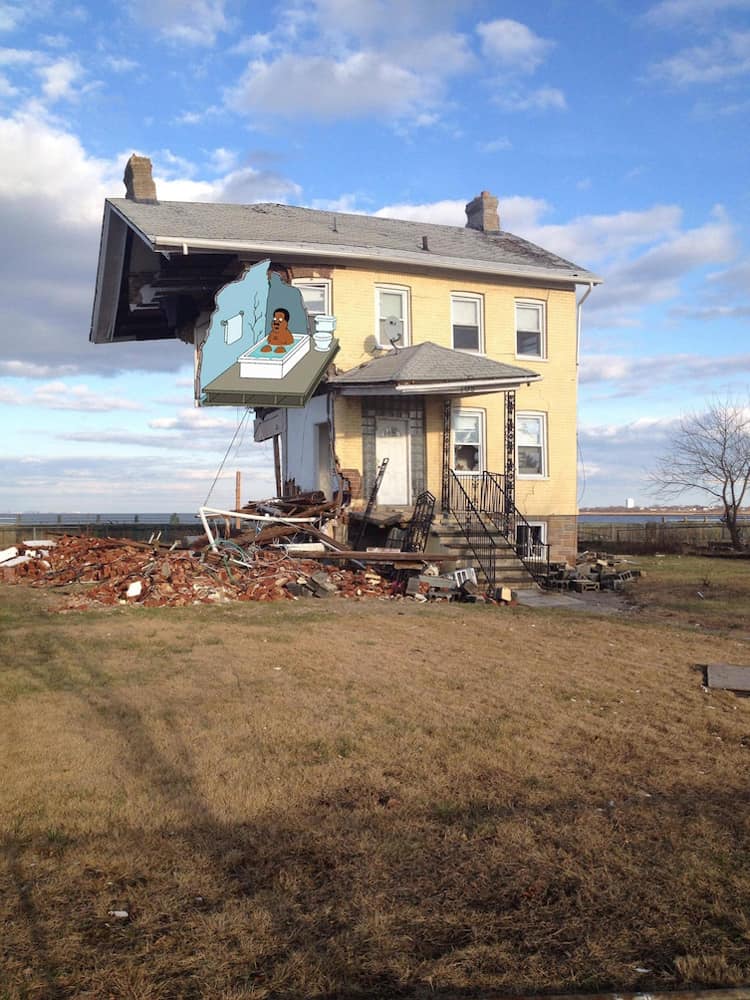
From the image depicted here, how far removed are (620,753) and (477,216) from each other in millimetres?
22314

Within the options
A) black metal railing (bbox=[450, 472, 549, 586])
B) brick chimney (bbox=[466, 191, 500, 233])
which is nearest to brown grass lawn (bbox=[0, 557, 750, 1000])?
black metal railing (bbox=[450, 472, 549, 586])

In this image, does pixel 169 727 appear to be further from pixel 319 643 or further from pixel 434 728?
pixel 319 643

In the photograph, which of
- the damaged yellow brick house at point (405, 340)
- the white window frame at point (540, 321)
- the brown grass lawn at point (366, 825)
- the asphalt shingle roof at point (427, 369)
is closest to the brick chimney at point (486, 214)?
the damaged yellow brick house at point (405, 340)

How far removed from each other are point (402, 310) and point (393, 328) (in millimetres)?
586

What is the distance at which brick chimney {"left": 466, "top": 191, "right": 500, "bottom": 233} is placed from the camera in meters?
25.6

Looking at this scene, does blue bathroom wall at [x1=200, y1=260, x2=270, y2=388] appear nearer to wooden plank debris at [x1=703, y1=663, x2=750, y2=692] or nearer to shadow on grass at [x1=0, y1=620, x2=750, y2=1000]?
wooden plank debris at [x1=703, y1=663, x2=750, y2=692]

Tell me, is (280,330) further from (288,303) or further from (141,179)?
(141,179)

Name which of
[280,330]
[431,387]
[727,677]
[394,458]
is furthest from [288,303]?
[727,677]

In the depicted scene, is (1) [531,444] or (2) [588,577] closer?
(2) [588,577]

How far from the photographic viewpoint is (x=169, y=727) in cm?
670

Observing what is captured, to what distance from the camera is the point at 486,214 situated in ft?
84.2

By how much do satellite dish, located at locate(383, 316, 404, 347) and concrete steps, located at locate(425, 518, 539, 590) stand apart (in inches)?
190

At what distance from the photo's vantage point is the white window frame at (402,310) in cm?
2030

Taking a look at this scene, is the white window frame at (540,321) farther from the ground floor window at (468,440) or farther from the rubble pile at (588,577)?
the rubble pile at (588,577)
